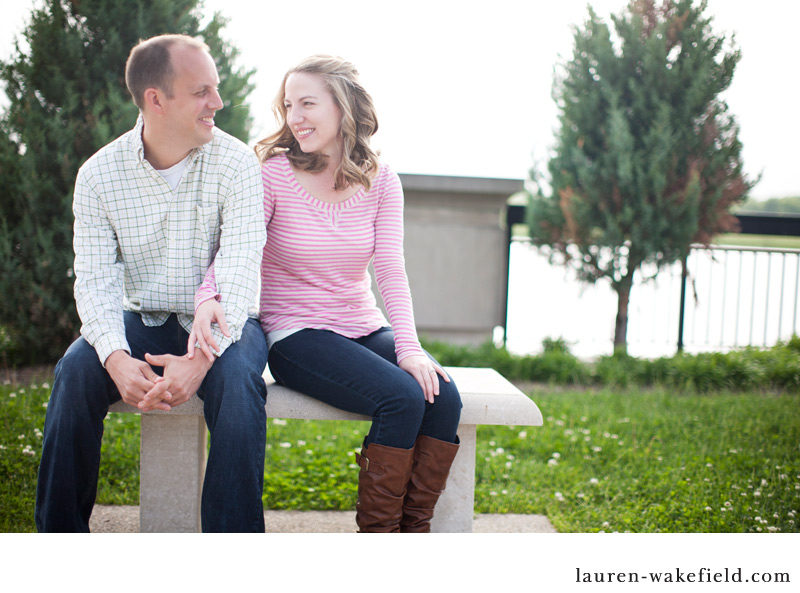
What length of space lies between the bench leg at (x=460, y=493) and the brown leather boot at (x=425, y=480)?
200mm

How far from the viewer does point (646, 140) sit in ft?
17.1

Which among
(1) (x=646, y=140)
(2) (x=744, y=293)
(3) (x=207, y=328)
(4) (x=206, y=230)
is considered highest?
(1) (x=646, y=140)

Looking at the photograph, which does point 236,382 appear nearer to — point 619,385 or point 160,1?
point 160,1

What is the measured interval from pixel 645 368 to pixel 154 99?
3.98m

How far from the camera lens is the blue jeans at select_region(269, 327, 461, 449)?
1871 millimetres

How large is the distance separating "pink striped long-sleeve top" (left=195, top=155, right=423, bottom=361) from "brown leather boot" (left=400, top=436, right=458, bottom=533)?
33cm

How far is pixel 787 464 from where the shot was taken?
9.89ft

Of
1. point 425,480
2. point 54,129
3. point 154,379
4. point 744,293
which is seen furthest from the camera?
point 744,293

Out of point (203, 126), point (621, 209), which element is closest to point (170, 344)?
point (203, 126)

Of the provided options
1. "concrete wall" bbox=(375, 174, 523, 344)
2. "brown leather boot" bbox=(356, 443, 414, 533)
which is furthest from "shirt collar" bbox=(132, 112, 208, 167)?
"concrete wall" bbox=(375, 174, 523, 344)

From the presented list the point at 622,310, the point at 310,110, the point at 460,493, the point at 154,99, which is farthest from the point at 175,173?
the point at 622,310

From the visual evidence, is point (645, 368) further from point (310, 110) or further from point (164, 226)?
point (164, 226)

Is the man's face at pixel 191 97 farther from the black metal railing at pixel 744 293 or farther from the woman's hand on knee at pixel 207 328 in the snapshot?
the black metal railing at pixel 744 293

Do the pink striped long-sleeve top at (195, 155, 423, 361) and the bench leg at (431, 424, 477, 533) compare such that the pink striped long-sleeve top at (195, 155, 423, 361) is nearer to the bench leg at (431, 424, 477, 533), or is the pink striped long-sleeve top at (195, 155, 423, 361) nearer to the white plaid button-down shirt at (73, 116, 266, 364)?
the white plaid button-down shirt at (73, 116, 266, 364)
